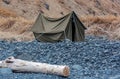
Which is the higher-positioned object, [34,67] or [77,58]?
[34,67]

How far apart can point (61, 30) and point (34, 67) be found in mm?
10107

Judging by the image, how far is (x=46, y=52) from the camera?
53.8 feet

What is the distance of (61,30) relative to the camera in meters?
22.0

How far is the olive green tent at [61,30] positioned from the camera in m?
22.0

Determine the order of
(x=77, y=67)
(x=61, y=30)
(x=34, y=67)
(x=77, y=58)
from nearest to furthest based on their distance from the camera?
(x=34, y=67), (x=77, y=67), (x=77, y=58), (x=61, y=30)

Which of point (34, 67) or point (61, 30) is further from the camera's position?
point (61, 30)

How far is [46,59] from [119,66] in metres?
3.13

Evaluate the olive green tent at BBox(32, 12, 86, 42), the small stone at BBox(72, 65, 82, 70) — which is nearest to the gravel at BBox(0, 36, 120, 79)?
the small stone at BBox(72, 65, 82, 70)

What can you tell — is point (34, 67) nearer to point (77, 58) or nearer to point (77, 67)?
point (77, 67)

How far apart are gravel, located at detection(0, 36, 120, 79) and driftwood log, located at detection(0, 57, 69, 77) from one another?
0.46 feet

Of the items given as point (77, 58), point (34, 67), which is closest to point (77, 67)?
point (77, 58)

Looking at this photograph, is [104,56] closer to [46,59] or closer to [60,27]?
[46,59]

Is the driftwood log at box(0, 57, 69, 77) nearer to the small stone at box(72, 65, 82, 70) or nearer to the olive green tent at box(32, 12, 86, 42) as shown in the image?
the small stone at box(72, 65, 82, 70)

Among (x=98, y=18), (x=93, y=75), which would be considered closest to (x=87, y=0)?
(x=98, y=18)
